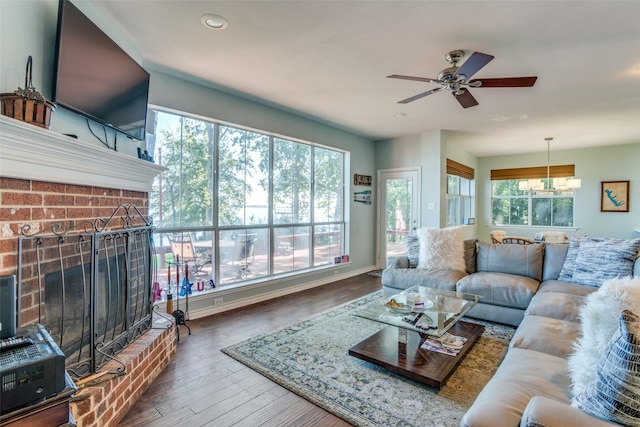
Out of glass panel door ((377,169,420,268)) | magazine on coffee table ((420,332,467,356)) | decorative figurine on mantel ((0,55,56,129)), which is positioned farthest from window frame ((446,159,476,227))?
decorative figurine on mantel ((0,55,56,129))

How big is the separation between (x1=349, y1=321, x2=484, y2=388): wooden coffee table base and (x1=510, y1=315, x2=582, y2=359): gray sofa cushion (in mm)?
465

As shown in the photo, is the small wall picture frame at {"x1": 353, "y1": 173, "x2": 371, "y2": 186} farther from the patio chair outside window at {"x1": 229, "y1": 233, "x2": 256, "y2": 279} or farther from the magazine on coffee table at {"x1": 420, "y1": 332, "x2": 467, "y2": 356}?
the magazine on coffee table at {"x1": 420, "y1": 332, "x2": 467, "y2": 356}

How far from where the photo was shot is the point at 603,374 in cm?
103

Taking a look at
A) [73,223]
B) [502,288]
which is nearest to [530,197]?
[502,288]

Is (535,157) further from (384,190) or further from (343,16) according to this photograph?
(343,16)

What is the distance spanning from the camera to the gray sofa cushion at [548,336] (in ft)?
5.74

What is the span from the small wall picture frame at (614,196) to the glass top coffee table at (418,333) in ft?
19.3

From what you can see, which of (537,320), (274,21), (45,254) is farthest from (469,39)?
(45,254)

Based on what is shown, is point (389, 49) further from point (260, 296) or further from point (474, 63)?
point (260, 296)

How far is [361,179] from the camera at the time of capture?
5.91 m

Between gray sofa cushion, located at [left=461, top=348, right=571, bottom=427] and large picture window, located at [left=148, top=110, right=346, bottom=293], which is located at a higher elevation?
large picture window, located at [left=148, top=110, right=346, bottom=293]

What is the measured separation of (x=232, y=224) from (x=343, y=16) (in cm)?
261

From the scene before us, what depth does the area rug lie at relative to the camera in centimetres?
184

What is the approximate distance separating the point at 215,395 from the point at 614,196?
8185 millimetres
